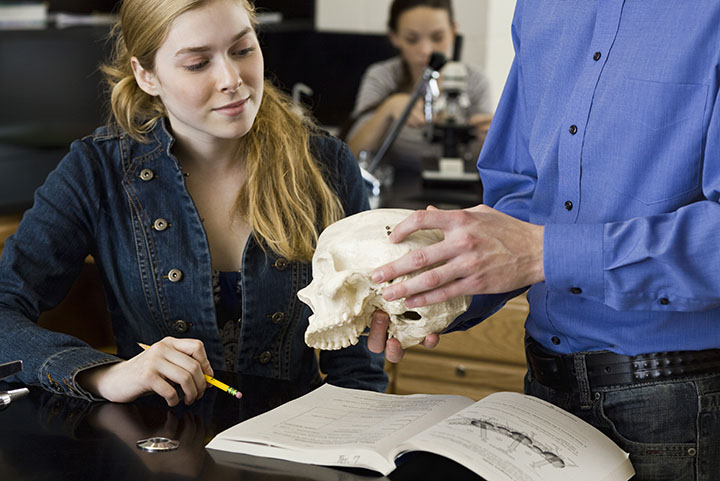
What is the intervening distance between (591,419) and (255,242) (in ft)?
2.23

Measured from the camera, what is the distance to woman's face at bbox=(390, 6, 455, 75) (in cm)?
354

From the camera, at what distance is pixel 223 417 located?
1262mm

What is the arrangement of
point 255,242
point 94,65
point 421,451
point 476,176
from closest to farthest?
point 421,451 < point 255,242 < point 476,176 < point 94,65

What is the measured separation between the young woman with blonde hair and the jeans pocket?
52 centimetres

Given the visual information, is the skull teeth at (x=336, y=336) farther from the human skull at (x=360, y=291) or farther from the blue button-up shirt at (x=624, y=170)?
the blue button-up shirt at (x=624, y=170)

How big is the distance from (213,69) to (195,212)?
27 cm

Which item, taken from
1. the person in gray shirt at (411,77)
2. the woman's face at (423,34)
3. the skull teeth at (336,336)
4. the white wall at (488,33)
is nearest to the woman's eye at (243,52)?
the skull teeth at (336,336)

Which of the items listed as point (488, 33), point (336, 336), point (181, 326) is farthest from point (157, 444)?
point (488, 33)

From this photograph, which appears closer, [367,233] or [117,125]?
[367,233]

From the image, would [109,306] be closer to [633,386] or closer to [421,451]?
[421,451]

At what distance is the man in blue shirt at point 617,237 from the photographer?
1.16 metres

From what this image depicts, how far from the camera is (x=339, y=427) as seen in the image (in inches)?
46.1

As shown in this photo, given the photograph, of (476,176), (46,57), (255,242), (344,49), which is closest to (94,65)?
(46,57)

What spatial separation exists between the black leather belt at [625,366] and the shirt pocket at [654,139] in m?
0.23
